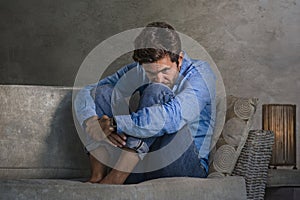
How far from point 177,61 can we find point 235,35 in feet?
5.25

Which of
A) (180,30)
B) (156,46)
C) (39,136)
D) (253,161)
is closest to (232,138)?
(253,161)

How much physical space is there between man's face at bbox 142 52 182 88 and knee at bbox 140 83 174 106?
0.14 metres

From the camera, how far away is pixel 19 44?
4.52m

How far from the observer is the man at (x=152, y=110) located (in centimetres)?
235

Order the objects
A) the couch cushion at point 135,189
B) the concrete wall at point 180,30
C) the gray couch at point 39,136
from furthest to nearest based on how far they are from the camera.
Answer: the concrete wall at point 180,30 → the gray couch at point 39,136 → the couch cushion at point 135,189

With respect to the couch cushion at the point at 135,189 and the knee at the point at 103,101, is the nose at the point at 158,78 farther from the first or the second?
the couch cushion at the point at 135,189

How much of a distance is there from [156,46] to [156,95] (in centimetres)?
27

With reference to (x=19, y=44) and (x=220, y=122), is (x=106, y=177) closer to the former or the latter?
(x=220, y=122)

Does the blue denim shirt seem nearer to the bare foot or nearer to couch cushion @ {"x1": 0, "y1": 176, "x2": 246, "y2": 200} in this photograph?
the bare foot

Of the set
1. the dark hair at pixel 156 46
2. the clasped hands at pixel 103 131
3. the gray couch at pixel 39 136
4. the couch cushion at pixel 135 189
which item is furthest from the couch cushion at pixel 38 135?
the couch cushion at pixel 135 189

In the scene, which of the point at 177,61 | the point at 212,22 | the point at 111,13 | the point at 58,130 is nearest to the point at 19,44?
the point at 111,13

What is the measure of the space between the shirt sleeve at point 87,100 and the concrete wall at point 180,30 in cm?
149

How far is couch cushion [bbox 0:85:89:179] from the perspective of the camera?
280 centimetres

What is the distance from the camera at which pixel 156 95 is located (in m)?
2.45
